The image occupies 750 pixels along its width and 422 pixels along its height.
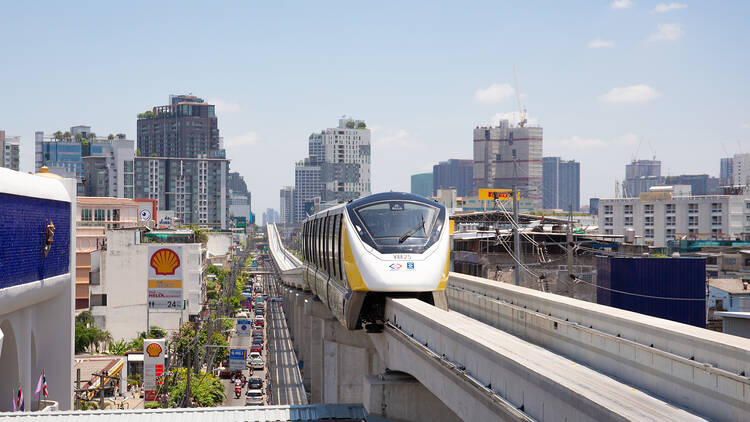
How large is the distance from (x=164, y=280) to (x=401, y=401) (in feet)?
142

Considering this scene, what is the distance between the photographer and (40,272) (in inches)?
979

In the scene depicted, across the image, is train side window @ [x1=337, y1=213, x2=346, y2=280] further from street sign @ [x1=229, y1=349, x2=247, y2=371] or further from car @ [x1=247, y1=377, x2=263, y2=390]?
street sign @ [x1=229, y1=349, x2=247, y2=371]

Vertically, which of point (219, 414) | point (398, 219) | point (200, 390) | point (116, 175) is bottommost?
point (200, 390)

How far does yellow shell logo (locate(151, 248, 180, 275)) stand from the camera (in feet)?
189

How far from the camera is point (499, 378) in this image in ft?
36.6

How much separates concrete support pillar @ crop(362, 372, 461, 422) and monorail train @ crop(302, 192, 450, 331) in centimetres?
231

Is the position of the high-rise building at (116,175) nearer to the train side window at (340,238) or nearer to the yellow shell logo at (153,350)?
the yellow shell logo at (153,350)

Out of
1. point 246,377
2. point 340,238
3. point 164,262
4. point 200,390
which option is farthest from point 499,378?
point 246,377

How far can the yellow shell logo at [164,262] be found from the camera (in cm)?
5747

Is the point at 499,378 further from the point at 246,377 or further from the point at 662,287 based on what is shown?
the point at 246,377

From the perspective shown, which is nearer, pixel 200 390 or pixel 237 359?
pixel 200 390

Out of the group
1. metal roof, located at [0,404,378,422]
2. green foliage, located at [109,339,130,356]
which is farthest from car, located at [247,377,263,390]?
metal roof, located at [0,404,378,422]

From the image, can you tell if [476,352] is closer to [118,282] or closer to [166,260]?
[166,260]

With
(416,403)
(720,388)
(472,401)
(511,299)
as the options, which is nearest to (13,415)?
Answer: (416,403)
